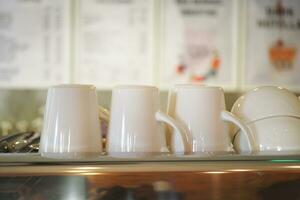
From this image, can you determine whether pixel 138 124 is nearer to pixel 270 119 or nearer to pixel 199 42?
pixel 270 119

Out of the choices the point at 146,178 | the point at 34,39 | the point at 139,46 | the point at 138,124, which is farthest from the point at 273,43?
the point at 146,178

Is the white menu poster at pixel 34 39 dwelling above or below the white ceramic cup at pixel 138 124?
above

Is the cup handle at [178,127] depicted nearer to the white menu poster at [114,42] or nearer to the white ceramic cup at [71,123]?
the white ceramic cup at [71,123]

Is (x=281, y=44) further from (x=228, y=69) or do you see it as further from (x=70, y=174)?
(x=70, y=174)

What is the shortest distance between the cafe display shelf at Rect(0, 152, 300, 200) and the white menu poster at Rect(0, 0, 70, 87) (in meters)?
1.69

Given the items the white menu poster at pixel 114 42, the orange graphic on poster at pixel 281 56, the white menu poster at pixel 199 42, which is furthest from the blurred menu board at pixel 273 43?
the white menu poster at pixel 114 42

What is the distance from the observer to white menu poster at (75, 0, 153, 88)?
6.86 feet

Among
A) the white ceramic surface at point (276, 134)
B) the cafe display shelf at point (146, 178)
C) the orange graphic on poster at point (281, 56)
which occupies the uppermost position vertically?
the orange graphic on poster at point (281, 56)

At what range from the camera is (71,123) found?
564mm

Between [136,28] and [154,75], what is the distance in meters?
0.27

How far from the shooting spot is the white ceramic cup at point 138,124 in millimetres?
570

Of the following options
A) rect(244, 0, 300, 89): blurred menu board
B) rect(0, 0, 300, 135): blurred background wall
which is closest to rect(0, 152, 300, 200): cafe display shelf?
rect(0, 0, 300, 135): blurred background wall

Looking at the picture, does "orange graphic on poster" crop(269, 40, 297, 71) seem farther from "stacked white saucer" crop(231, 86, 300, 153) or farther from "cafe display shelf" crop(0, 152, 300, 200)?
"cafe display shelf" crop(0, 152, 300, 200)

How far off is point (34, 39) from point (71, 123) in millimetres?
1650
